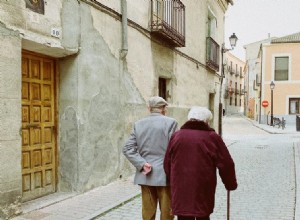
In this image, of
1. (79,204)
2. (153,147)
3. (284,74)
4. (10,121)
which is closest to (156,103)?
(153,147)

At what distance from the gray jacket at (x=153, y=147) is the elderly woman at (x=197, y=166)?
0.41 m

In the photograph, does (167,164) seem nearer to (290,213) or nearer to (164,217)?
(164,217)

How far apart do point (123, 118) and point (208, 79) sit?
28.8ft

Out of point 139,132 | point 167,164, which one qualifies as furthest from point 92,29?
point 167,164

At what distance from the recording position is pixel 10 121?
5.05 metres

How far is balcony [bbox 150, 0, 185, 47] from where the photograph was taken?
958 centimetres

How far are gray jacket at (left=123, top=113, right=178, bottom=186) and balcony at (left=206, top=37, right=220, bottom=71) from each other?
11809 mm

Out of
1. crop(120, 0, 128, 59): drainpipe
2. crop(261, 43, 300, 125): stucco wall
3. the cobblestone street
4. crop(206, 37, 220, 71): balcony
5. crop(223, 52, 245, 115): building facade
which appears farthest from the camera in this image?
crop(223, 52, 245, 115): building facade

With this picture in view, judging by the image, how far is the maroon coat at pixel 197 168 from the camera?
337cm

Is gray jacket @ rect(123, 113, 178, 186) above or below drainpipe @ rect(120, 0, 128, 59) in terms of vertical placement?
below

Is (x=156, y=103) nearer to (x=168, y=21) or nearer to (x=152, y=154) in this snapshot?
(x=152, y=154)

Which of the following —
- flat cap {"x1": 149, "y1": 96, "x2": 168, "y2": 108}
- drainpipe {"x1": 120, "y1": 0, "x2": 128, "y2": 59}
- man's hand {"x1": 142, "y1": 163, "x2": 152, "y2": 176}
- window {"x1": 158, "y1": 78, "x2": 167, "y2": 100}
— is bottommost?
man's hand {"x1": 142, "y1": 163, "x2": 152, "y2": 176}

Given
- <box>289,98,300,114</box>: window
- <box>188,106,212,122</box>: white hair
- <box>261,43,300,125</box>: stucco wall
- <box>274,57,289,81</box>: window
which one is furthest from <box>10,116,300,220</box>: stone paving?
<box>274,57,289,81</box>: window

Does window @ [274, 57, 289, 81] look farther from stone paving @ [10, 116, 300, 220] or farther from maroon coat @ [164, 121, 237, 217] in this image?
maroon coat @ [164, 121, 237, 217]
